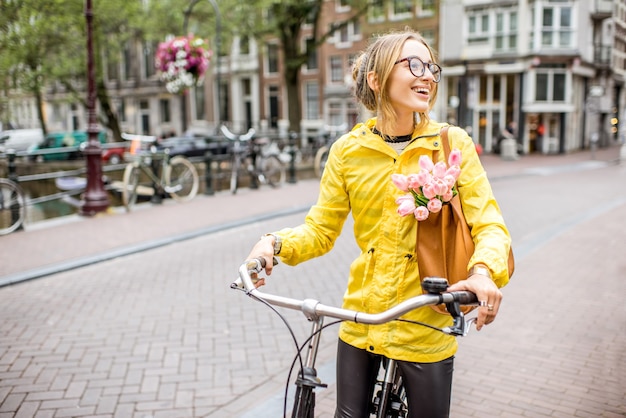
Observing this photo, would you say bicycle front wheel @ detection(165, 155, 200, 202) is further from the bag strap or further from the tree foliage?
the bag strap

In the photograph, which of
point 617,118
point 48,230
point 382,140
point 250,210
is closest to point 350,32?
point 617,118

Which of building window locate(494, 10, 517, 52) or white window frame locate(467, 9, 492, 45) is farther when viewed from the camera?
white window frame locate(467, 9, 492, 45)

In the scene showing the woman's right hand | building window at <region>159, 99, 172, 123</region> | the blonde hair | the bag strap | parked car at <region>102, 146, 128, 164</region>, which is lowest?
parked car at <region>102, 146, 128, 164</region>

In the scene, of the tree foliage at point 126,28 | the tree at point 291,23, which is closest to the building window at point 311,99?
the tree foliage at point 126,28

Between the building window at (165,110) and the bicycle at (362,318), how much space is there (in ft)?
141

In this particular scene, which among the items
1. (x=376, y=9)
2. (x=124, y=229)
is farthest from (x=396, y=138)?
(x=376, y=9)

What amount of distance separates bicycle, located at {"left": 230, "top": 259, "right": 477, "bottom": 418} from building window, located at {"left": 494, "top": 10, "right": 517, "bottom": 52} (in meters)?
30.4

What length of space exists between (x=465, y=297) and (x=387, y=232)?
0.47m

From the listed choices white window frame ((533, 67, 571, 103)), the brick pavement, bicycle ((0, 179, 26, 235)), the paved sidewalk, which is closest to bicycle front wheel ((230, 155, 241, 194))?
the paved sidewalk

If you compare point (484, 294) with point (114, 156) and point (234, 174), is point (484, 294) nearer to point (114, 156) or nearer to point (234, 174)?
point (234, 174)

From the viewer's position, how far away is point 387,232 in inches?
78.9

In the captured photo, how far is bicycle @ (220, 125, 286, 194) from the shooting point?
43.7 ft

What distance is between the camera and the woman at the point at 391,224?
1.95 metres

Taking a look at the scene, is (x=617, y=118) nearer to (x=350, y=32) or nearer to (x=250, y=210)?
(x=350, y=32)
